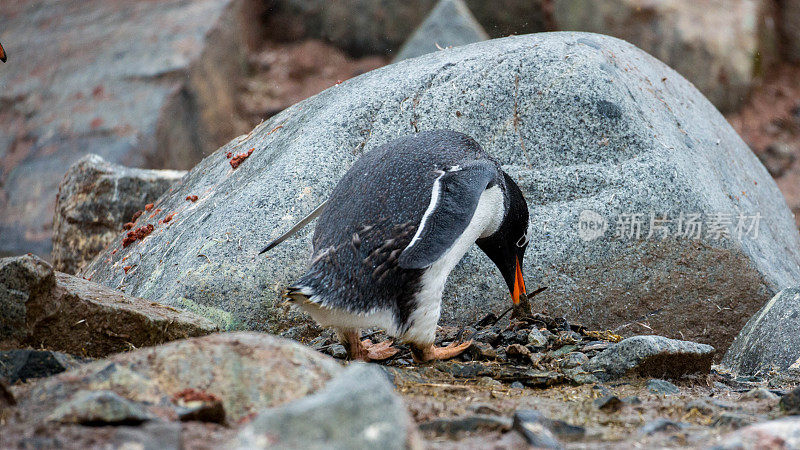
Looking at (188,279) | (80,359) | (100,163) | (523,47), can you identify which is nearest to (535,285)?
(523,47)

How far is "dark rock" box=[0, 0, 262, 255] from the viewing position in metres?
8.94

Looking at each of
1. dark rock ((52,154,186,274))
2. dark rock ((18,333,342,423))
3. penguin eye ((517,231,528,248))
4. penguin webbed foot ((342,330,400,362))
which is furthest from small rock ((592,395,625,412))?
dark rock ((52,154,186,274))

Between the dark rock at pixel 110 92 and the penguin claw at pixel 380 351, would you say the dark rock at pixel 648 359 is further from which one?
the dark rock at pixel 110 92

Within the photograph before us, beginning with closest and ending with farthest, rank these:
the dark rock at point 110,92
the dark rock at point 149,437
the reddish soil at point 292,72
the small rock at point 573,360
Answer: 1. the dark rock at point 149,437
2. the small rock at point 573,360
3. the dark rock at point 110,92
4. the reddish soil at point 292,72

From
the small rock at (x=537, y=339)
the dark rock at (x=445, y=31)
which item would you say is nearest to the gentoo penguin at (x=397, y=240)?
the small rock at (x=537, y=339)

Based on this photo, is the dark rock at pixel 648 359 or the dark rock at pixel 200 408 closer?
the dark rock at pixel 200 408

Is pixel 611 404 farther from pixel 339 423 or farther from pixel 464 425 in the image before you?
pixel 339 423

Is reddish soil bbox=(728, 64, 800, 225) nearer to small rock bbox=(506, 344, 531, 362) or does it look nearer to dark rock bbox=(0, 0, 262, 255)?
dark rock bbox=(0, 0, 262, 255)

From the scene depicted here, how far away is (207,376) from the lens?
2375 millimetres

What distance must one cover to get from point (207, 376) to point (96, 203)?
421 cm

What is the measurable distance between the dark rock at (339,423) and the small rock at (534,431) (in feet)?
1.91

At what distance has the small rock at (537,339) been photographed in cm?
390

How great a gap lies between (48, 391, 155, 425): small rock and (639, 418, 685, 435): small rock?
4.83ft

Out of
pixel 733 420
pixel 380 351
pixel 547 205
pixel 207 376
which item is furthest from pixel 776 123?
pixel 207 376
